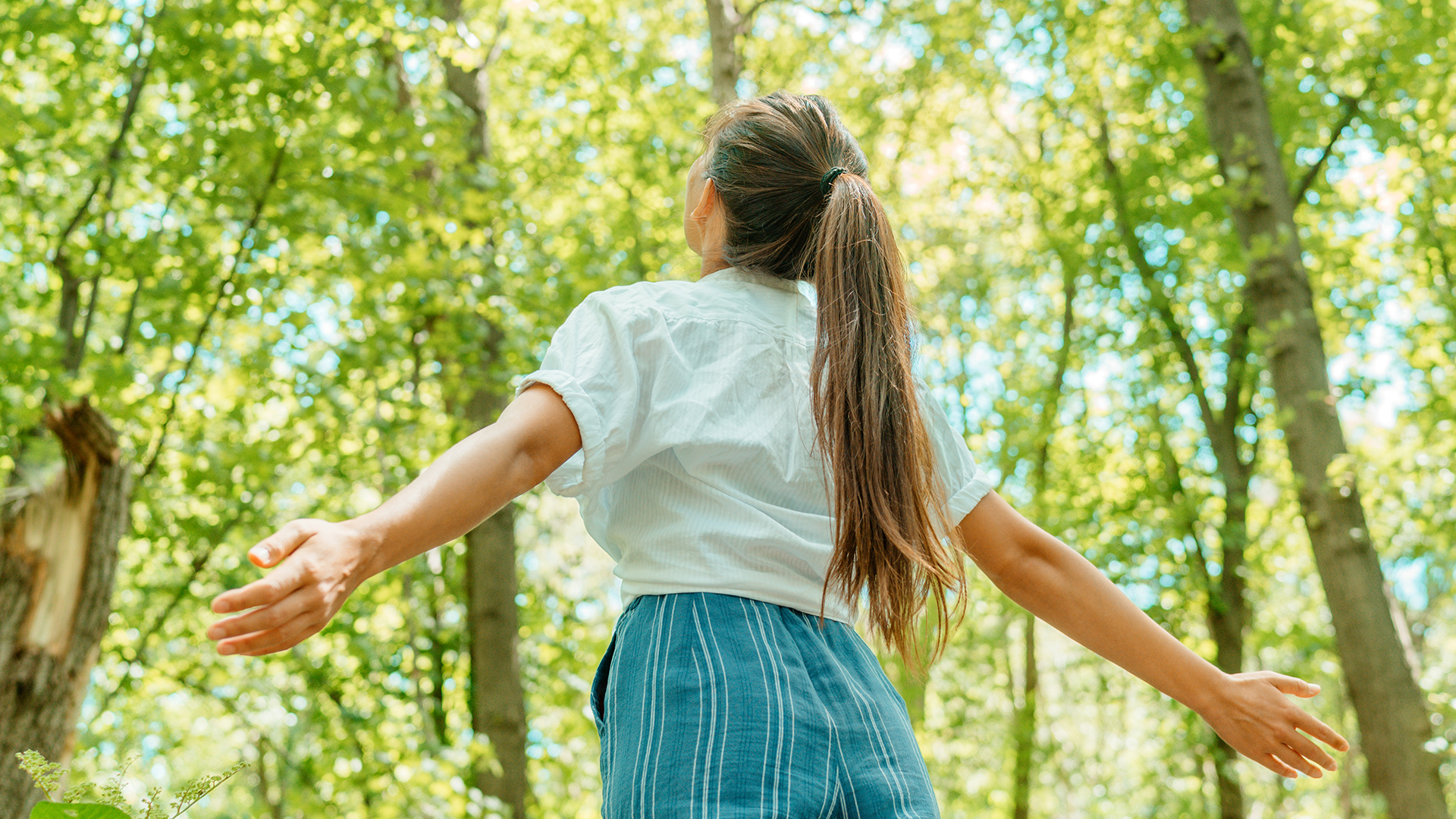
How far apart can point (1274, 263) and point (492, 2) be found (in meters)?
5.91

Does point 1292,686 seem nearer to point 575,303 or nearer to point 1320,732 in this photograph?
point 1320,732

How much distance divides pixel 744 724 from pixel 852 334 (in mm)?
557

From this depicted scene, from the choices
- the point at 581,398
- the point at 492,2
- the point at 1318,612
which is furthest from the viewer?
the point at 1318,612

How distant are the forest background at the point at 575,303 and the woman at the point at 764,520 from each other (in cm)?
100

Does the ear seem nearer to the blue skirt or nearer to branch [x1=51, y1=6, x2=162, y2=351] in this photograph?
the blue skirt

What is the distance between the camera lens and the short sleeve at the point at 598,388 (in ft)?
3.74

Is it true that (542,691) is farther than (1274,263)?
Yes

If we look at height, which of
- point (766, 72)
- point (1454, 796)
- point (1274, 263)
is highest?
point (766, 72)

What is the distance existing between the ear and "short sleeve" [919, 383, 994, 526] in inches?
17.1

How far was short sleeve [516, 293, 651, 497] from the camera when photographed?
1.14m

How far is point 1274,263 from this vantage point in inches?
183

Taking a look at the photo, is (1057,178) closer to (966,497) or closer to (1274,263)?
(1274,263)

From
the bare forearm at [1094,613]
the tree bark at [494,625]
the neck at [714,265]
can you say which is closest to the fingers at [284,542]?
the neck at [714,265]

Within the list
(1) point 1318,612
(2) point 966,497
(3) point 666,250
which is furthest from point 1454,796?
(2) point 966,497
